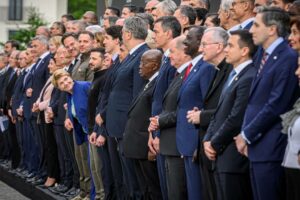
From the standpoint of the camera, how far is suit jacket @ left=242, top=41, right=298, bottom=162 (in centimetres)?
872

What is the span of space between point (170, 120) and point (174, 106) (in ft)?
0.48

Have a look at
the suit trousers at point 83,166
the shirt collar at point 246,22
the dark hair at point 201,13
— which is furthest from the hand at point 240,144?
the suit trousers at point 83,166

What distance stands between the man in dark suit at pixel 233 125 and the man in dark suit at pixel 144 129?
217cm

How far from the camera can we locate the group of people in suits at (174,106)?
880 centimetres

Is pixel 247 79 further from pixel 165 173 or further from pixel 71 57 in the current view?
pixel 71 57

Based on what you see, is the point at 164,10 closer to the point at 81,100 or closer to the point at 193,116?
the point at 81,100

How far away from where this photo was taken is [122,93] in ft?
40.5

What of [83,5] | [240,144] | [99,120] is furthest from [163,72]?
[83,5]

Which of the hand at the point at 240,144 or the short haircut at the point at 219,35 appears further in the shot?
the short haircut at the point at 219,35

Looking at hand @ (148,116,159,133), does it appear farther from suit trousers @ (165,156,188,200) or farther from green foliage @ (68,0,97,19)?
green foliage @ (68,0,97,19)

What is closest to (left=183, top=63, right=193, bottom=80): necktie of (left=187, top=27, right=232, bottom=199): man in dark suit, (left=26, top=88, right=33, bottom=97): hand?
(left=187, top=27, right=232, bottom=199): man in dark suit

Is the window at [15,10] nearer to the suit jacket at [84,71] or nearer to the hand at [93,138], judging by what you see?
the suit jacket at [84,71]

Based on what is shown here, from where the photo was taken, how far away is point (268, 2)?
1043 centimetres

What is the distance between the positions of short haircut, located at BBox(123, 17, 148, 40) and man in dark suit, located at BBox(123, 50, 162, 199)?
647 millimetres
